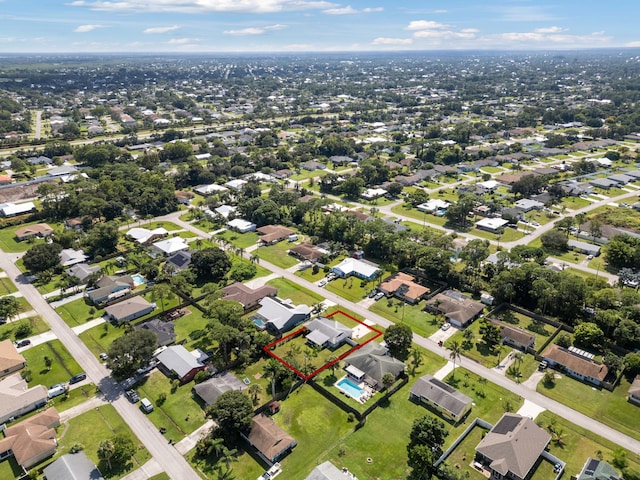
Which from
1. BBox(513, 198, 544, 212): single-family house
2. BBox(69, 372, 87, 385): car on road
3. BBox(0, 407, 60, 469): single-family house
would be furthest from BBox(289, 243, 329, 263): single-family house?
BBox(513, 198, 544, 212): single-family house

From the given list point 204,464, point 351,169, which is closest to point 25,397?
point 204,464

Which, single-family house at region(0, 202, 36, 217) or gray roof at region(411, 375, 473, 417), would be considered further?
single-family house at region(0, 202, 36, 217)

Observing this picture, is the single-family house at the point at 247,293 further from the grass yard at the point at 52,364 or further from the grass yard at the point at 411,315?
Result: the grass yard at the point at 52,364

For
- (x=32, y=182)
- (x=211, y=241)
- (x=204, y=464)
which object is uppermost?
(x=32, y=182)

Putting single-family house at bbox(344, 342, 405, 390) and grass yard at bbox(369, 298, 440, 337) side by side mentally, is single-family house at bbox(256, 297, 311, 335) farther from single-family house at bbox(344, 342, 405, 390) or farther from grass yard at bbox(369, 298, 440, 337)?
grass yard at bbox(369, 298, 440, 337)

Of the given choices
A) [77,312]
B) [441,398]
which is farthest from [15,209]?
[441,398]

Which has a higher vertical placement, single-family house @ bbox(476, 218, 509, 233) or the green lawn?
single-family house @ bbox(476, 218, 509, 233)

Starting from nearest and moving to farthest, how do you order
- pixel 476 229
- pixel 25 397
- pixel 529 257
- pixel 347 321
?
pixel 25 397 → pixel 347 321 → pixel 529 257 → pixel 476 229

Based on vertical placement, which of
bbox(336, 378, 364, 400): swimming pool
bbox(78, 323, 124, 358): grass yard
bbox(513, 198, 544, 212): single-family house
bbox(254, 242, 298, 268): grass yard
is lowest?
bbox(336, 378, 364, 400): swimming pool

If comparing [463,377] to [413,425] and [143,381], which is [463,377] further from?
[143,381]
